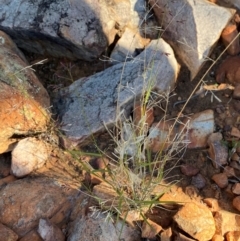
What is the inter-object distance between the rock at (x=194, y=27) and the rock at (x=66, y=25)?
0.32 metres

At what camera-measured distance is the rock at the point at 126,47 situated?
294cm

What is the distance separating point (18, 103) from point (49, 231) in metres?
0.71

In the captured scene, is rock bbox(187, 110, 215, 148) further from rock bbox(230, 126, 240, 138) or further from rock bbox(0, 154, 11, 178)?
rock bbox(0, 154, 11, 178)

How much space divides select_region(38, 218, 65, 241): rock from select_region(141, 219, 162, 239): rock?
1.36 feet

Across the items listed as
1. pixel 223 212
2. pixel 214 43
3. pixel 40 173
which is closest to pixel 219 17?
pixel 214 43

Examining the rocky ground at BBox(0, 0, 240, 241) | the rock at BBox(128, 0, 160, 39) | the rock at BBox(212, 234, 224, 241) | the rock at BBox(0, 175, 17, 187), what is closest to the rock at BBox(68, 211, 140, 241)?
the rocky ground at BBox(0, 0, 240, 241)

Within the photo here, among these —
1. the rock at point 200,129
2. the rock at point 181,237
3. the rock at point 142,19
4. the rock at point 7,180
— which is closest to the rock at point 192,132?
the rock at point 200,129

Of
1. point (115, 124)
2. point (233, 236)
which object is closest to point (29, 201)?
point (115, 124)

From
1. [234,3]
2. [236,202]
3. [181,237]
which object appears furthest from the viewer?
[234,3]

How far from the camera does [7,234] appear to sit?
7.80ft

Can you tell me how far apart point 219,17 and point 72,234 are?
4.97 ft

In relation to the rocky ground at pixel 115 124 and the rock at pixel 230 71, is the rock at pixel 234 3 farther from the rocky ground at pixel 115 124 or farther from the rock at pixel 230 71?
the rock at pixel 230 71

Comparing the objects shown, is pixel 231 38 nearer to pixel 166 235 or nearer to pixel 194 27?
pixel 194 27

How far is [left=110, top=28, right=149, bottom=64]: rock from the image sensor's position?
2.94m
